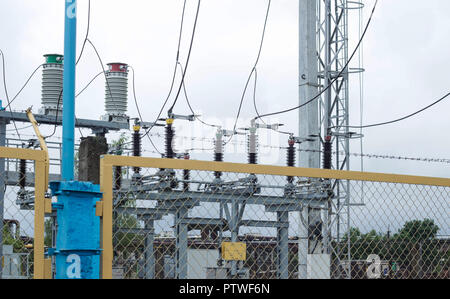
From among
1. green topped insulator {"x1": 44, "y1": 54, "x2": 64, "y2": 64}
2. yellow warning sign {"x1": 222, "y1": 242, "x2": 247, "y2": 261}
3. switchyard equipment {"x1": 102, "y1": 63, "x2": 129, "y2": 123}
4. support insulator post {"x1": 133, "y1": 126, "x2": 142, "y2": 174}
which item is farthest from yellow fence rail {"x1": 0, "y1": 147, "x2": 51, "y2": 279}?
support insulator post {"x1": 133, "y1": 126, "x2": 142, "y2": 174}

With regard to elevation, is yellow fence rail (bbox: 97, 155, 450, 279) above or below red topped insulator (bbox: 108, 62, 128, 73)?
below

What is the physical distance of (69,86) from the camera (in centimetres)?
464

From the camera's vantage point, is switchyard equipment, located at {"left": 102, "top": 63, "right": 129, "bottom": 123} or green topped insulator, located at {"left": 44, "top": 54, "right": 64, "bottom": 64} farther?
switchyard equipment, located at {"left": 102, "top": 63, "right": 129, "bottom": 123}

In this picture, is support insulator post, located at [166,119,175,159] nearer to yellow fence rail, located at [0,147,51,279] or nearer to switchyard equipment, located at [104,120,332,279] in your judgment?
switchyard equipment, located at [104,120,332,279]

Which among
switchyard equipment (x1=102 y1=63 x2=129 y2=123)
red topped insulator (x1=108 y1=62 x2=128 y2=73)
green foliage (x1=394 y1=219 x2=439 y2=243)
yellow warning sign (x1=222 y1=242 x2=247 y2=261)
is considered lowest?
yellow warning sign (x1=222 y1=242 x2=247 y2=261)

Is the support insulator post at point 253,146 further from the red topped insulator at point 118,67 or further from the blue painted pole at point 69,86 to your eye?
the blue painted pole at point 69,86

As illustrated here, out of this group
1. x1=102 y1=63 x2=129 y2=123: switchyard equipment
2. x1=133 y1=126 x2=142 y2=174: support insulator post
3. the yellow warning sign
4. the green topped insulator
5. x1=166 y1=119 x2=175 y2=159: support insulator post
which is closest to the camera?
the yellow warning sign

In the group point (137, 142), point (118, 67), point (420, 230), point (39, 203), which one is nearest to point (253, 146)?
point (137, 142)

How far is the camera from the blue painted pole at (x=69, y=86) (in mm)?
4480

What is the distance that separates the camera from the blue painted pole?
14.7 feet
